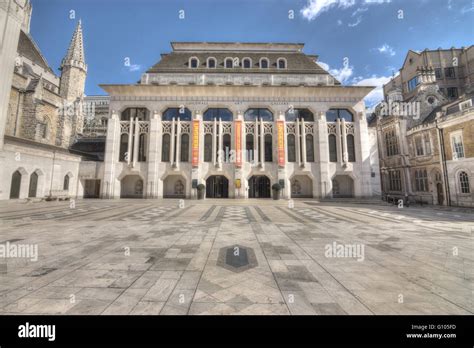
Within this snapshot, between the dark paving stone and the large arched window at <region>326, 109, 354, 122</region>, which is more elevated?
the large arched window at <region>326, 109, 354, 122</region>

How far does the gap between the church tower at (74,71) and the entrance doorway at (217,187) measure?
3340 cm

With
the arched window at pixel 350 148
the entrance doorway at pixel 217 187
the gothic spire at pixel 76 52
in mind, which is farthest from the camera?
the gothic spire at pixel 76 52

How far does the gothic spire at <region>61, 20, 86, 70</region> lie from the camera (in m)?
38.9

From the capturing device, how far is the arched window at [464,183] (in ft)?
68.1

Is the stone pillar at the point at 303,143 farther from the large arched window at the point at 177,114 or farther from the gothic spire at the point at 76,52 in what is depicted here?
the gothic spire at the point at 76,52

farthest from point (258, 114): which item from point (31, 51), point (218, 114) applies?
point (31, 51)

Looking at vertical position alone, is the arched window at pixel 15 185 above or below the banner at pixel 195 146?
below

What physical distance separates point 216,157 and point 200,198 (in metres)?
6.25

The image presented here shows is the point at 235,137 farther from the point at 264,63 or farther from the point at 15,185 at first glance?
the point at 15,185

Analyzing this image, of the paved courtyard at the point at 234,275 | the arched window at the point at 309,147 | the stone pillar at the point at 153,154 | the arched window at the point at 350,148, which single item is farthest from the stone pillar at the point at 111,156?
the arched window at the point at 350,148

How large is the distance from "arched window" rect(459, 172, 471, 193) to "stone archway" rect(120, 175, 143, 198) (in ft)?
131

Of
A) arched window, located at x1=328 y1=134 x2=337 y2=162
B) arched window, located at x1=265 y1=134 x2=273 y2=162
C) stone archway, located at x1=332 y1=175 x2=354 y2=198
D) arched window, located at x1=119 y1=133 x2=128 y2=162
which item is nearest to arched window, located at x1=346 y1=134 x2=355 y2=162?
arched window, located at x1=328 y1=134 x2=337 y2=162

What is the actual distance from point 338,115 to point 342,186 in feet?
34.7

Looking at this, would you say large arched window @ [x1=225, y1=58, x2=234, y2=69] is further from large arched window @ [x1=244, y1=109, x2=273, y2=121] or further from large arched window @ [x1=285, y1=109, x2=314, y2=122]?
large arched window @ [x1=285, y1=109, x2=314, y2=122]
